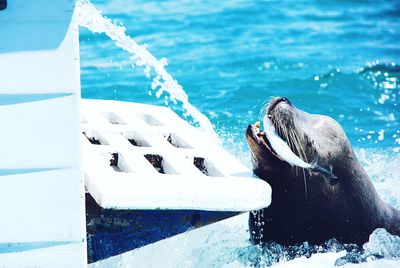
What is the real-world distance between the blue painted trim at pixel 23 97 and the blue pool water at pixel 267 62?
11.5 ft

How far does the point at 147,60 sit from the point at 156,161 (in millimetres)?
3100

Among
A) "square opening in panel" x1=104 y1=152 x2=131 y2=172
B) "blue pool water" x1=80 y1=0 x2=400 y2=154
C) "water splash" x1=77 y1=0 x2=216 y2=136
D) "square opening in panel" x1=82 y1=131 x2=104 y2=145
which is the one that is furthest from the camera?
"blue pool water" x1=80 y1=0 x2=400 y2=154

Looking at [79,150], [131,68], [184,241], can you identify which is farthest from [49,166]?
[131,68]

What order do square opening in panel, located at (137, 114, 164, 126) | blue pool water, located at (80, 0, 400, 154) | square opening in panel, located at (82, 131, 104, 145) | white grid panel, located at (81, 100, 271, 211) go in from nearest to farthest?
white grid panel, located at (81, 100, 271, 211) < square opening in panel, located at (82, 131, 104, 145) < square opening in panel, located at (137, 114, 164, 126) < blue pool water, located at (80, 0, 400, 154)

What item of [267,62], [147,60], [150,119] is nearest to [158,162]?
[150,119]

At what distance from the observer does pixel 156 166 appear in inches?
123

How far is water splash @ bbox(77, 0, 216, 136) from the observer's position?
4621 millimetres

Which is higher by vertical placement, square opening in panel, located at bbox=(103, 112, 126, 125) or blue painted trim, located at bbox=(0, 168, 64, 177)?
blue painted trim, located at bbox=(0, 168, 64, 177)

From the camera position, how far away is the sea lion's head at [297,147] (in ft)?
11.3

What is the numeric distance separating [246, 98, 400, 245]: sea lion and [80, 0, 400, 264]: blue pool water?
1492 mm

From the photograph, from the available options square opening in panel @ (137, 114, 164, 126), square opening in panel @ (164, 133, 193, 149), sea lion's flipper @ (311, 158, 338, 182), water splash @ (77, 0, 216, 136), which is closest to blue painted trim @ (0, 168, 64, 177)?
square opening in panel @ (164, 133, 193, 149)

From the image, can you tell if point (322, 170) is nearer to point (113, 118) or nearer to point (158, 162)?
point (158, 162)

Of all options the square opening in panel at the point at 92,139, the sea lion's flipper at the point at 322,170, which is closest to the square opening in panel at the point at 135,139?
the square opening in panel at the point at 92,139

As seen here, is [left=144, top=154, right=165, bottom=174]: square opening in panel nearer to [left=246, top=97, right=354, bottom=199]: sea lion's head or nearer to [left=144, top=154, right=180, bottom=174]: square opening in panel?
[left=144, top=154, right=180, bottom=174]: square opening in panel
